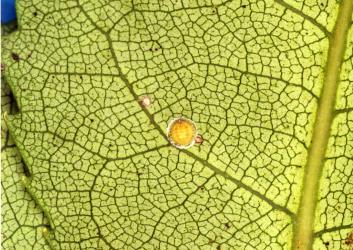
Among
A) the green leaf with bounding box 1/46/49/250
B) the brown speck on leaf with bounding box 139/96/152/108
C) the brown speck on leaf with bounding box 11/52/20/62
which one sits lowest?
the green leaf with bounding box 1/46/49/250

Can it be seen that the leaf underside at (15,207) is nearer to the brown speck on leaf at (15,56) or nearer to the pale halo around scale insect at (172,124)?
Result: the brown speck on leaf at (15,56)

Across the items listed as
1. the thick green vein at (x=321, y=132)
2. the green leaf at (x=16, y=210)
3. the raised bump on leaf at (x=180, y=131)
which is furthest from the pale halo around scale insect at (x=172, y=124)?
the green leaf at (x=16, y=210)

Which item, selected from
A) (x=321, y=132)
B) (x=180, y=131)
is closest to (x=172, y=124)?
(x=180, y=131)

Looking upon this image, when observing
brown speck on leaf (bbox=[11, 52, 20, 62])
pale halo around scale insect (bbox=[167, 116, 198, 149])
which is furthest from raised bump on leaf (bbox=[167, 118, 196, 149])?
brown speck on leaf (bbox=[11, 52, 20, 62])

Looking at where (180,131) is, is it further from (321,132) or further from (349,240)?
(349,240)

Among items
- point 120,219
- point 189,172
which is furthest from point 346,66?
point 120,219

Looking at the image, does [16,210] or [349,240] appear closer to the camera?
[349,240]

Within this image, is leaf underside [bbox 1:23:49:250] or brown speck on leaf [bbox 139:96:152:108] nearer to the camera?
brown speck on leaf [bbox 139:96:152:108]

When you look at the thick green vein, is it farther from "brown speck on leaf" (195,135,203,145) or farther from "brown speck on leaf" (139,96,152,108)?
"brown speck on leaf" (139,96,152,108)
